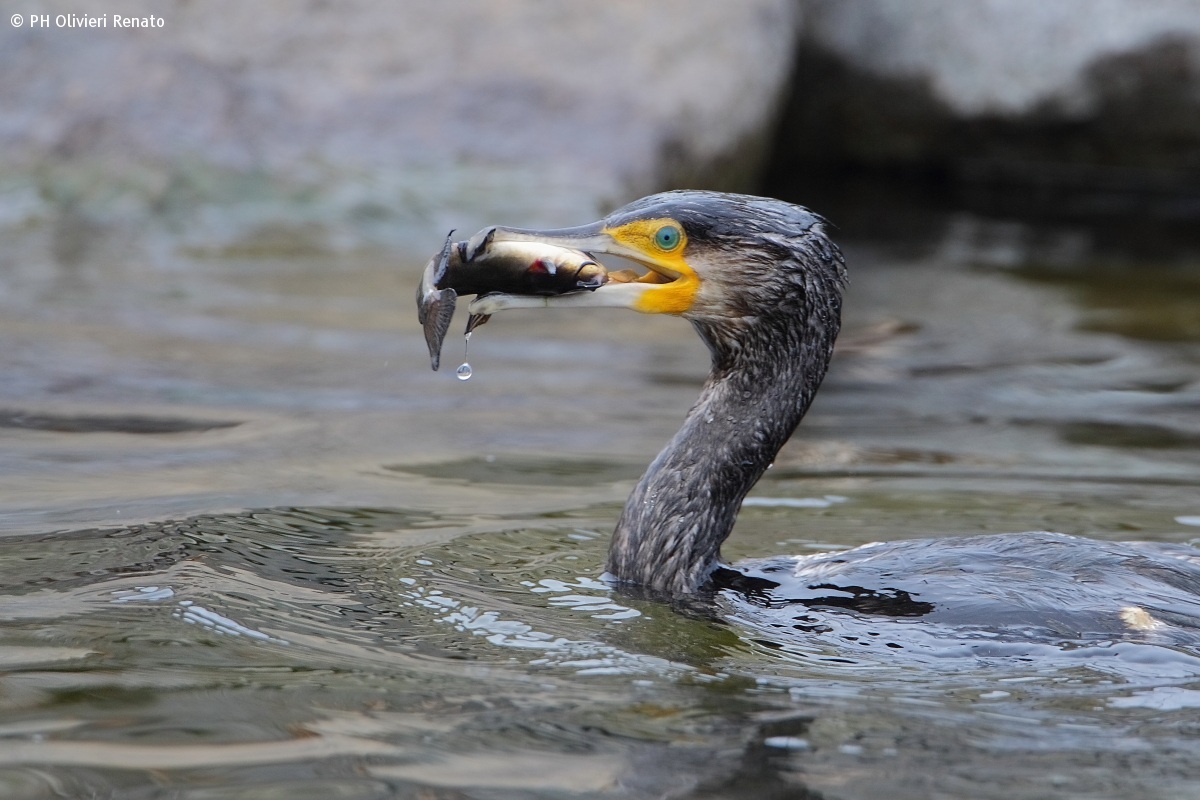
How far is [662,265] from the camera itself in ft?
12.9

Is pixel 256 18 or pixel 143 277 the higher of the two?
pixel 256 18

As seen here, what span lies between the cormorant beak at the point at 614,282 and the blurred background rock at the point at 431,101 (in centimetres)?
477

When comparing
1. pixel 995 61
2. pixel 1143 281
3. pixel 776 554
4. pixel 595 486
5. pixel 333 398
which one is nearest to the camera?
pixel 776 554

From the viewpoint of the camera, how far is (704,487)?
4102 millimetres

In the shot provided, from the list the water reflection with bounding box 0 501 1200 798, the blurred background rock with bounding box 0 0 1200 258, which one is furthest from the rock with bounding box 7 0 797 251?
the water reflection with bounding box 0 501 1200 798

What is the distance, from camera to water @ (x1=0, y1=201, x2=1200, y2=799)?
9.84 feet

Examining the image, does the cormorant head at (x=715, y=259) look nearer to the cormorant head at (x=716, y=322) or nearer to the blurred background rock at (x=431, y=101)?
the cormorant head at (x=716, y=322)

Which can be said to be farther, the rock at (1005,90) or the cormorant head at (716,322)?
the rock at (1005,90)

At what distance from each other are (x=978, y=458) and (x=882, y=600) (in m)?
1.88

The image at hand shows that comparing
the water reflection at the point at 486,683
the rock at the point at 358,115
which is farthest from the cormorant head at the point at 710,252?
the rock at the point at 358,115

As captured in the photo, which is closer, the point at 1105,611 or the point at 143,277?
the point at 1105,611

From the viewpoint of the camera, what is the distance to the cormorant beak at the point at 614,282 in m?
3.82

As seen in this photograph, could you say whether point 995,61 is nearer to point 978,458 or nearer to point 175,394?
point 978,458

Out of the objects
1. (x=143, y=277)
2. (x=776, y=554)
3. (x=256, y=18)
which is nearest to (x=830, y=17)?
(x=256, y=18)
